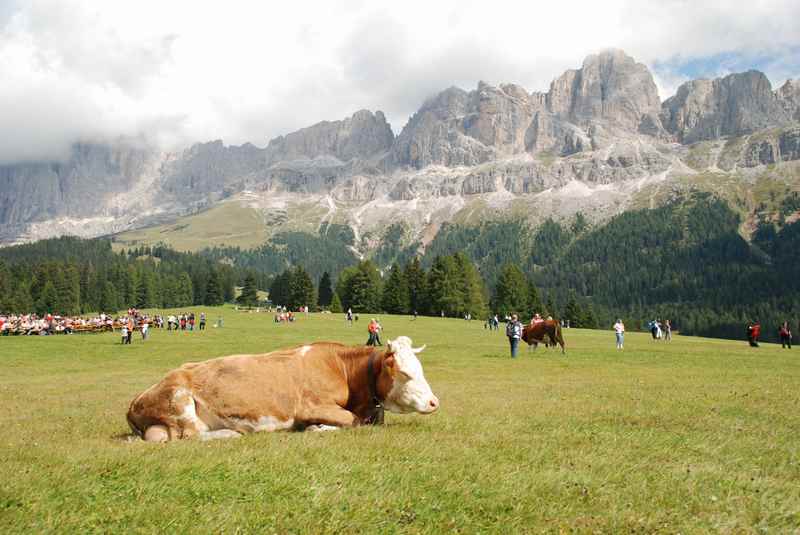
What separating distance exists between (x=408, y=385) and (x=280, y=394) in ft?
7.59

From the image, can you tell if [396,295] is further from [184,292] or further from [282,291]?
[184,292]

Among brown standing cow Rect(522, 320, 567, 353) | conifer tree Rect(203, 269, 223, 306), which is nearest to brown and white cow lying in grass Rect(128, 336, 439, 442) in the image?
brown standing cow Rect(522, 320, 567, 353)

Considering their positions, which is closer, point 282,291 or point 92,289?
point 282,291

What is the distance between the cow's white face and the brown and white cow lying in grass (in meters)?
0.02

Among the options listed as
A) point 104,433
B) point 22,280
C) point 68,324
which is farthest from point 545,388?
point 22,280

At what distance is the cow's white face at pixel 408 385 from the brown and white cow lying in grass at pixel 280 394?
18 millimetres

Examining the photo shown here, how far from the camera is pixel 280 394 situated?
9.93 meters

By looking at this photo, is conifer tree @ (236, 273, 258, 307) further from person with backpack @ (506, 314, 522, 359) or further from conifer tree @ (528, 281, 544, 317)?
person with backpack @ (506, 314, 522, 359)

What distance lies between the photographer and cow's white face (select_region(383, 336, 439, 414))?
987 centimetres

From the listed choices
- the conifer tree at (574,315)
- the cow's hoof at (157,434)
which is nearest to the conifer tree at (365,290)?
the conifer tree at (574,315)

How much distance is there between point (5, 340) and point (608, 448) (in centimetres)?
5649

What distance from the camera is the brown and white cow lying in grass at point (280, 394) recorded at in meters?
9.48

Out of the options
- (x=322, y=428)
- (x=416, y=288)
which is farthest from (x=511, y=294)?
(x=322, y=428)

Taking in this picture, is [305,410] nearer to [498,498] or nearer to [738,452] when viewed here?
[498,498]
